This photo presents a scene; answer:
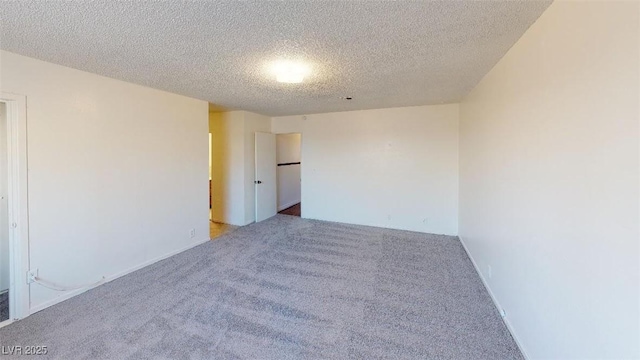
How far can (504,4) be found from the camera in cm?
153

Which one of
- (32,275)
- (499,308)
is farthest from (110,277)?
(499,308)

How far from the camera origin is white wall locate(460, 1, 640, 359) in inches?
38.8

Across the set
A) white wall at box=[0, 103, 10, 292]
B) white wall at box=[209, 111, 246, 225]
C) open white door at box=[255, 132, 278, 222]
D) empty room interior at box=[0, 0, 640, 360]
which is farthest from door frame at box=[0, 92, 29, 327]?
open white door at box=[255, 132, 278, 222]

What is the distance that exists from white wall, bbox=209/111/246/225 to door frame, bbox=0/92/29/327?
118 inches

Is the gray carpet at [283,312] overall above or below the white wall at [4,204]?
below

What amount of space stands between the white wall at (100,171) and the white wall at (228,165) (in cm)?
112

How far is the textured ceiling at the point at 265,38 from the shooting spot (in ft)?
5.12

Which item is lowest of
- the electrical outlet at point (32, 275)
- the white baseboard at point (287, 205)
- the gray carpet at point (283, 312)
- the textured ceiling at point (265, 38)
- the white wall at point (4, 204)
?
the gray carpet at point (283, 312)

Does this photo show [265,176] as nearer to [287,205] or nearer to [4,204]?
[287,205]

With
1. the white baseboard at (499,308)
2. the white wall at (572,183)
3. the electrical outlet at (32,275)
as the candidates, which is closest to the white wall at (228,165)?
the electrical outlet at (32,275)

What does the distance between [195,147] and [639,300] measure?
4.49 m

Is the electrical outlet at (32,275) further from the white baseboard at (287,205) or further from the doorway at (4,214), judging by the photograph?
the white baseboard at (287,205)

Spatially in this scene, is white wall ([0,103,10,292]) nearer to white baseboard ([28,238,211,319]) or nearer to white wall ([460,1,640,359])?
white baseboard ([28,238,211,319])

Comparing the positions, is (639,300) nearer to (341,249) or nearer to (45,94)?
(341,249)
